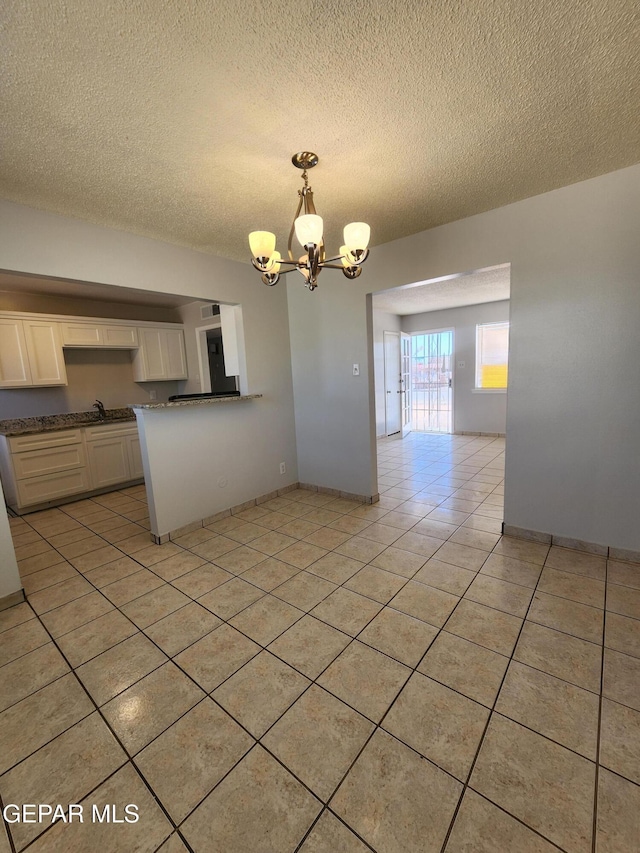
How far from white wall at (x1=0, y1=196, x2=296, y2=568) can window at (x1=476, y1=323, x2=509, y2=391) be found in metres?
4.19

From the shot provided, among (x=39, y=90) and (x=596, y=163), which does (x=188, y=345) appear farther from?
(x=596, y=163)

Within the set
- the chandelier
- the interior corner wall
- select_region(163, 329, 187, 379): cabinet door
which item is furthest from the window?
the chandelier

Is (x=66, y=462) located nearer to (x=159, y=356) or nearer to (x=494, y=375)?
(x=159, y=356)

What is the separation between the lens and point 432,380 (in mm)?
7309

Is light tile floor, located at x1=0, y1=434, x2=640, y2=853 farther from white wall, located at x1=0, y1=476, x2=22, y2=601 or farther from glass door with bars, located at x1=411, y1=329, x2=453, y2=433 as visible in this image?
glass door with bars, located at x1=411, y1=329, x2=453, y2=433

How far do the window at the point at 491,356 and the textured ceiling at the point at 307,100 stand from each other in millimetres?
4330

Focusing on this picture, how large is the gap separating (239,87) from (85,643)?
2696 mm

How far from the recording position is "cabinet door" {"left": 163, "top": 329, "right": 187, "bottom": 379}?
5152 millimetres

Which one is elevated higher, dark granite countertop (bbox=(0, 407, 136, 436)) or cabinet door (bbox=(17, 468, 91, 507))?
dark granite countertop (bbox=(0, 407, 136, 436))

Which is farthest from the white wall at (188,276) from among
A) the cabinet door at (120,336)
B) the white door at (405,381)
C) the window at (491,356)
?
the window at (491,356)

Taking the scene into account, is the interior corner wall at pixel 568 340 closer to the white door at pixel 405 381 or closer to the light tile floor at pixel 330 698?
the light tile floor at pixel 330 698

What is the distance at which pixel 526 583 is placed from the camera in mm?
2199

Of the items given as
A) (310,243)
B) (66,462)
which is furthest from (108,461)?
(310,243)

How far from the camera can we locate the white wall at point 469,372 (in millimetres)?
6336
